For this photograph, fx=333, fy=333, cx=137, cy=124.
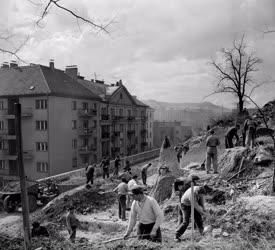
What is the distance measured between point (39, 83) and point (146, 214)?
30983mm

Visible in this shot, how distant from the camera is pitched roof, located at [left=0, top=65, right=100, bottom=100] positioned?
33.8m

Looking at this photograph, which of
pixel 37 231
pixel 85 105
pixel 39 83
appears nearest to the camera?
pixel 37 231

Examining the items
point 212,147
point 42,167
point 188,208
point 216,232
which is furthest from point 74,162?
point 188,208

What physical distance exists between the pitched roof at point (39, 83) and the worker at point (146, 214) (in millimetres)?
28367

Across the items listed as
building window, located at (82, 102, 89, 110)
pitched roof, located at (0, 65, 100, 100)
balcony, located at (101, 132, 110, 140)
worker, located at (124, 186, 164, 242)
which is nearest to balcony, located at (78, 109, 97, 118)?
building window, located at (82, 102, 89, 110)

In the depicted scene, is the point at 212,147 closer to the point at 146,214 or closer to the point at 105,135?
the point at 146,214

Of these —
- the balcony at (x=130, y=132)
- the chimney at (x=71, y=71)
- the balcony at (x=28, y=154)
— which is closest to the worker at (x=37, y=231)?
the balcony at (x=28, y=154)

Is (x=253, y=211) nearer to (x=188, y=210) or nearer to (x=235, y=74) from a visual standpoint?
(x=188, y=210)

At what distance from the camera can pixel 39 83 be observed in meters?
34.4

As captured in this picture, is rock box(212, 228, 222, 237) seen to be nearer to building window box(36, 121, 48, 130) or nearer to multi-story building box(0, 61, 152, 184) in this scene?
multi-story building box(0, 61, 152, 184)

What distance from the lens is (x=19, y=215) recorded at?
1720cm

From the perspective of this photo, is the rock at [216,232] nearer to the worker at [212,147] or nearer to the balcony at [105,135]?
the worker at [212,147]

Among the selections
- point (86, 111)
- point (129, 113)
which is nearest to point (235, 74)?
point (86, 111)

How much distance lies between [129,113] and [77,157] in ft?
53.2
